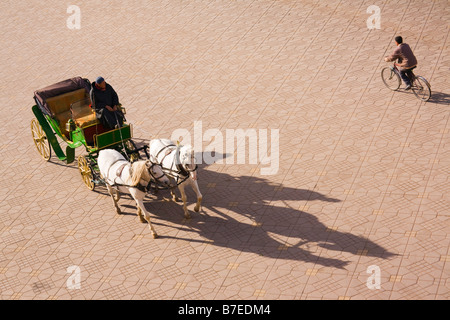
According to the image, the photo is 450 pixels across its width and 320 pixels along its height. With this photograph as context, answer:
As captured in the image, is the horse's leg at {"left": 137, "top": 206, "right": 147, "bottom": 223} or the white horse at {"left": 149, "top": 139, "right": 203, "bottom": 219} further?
the horse's leg at {"left": 137, "top": 206, "right": 147, "bottom": 223}

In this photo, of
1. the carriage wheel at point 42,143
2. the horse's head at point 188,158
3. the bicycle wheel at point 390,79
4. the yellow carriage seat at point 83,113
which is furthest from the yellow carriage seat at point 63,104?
the bicycle wheel at point 390,79

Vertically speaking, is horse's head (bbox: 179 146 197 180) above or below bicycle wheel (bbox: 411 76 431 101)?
above

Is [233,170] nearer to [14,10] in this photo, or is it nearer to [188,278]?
[188,278]

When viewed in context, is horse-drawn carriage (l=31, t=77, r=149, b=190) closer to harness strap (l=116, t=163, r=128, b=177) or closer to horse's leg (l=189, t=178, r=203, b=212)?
harness strap (l=116, t=163, r=128, b=177)

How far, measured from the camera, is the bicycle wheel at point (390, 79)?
1653 cm

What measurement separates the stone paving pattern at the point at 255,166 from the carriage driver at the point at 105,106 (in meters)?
1.66

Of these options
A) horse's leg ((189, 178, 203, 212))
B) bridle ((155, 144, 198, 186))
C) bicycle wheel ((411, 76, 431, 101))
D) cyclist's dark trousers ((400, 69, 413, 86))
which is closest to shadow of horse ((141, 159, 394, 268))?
horse's leg ((189, 178, 203, 212))

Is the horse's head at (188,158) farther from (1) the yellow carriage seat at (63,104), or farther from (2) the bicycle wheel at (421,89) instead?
(2) the bicycle wheel at (421,89)

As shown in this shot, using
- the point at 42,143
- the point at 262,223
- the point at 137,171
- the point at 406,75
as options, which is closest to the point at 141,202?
the point at 137,171

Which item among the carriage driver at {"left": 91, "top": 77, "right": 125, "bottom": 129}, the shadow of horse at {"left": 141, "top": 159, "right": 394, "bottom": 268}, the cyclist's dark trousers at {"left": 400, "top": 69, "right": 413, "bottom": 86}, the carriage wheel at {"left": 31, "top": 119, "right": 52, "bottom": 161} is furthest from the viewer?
the cyclist's dark trousers at {"left": 400, "top": 69, "right": 413, "bottom": 86}

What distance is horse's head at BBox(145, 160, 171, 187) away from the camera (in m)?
12.2

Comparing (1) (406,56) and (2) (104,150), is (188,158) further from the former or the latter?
(1) (406,56)

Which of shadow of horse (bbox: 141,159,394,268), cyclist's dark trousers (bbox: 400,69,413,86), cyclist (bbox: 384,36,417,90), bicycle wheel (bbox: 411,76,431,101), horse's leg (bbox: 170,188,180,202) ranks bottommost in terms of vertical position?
shadow of horse (bbox: 141,159,394,268)

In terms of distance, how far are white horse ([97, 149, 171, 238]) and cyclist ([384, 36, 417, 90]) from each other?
23.1 ft
